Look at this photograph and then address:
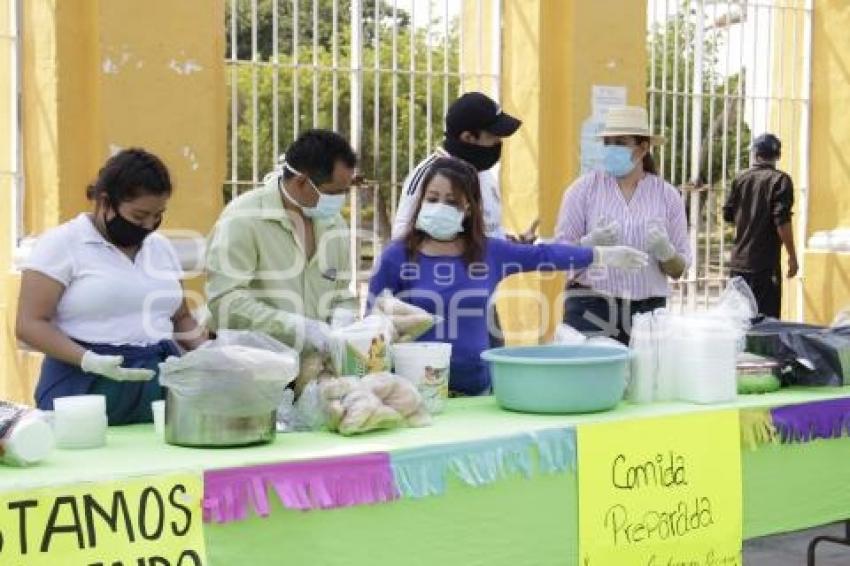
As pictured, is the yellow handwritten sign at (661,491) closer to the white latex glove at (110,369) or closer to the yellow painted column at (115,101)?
the white latex glove at (110,369)

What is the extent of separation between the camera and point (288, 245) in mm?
3182

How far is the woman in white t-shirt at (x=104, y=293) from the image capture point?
293 centimetres

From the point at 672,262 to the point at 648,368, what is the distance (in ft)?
3.38

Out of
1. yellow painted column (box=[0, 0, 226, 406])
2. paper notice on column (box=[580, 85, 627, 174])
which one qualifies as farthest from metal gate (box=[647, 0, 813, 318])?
yellow painted column (box=[0, 0, 226, 406])

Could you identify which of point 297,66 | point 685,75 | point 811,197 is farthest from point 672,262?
point 811,197

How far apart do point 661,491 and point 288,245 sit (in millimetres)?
1183

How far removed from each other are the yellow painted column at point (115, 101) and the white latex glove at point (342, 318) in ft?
6.30

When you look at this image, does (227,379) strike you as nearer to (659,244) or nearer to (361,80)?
(659,244)

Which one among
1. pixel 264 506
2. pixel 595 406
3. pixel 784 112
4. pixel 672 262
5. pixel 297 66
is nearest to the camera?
pixel 264 506

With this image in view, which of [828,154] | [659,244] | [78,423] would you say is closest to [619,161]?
[659,244]

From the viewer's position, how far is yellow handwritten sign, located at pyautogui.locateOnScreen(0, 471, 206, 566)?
2051 mm

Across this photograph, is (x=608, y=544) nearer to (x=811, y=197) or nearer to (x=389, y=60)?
(x=389, y=60)

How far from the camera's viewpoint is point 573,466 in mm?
2672

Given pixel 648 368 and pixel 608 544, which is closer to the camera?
pixel 608 544
